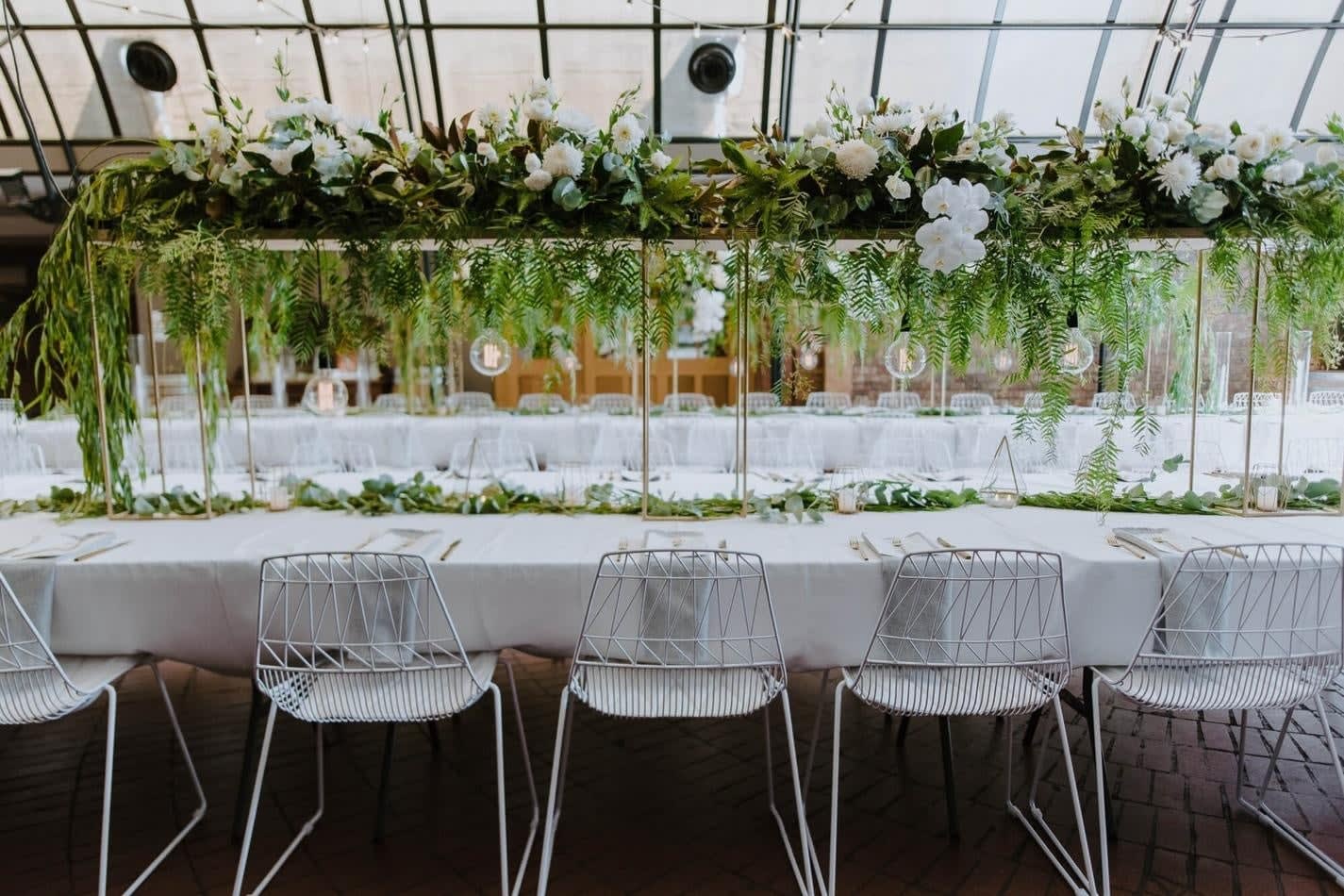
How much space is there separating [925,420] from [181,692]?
5230 mm

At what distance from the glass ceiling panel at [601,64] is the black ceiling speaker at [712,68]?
0.51 metres

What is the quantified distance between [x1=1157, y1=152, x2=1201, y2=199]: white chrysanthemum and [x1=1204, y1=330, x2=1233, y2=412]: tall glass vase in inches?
41.7

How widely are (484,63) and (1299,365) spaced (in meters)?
8.56

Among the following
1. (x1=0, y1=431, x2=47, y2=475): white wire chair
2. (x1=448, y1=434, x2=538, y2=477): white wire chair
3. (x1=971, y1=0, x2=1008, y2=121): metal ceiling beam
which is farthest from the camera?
(x1=971, y1=0, x2=1008, y2=121): metal ceiling beam

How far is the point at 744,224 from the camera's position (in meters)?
2.57

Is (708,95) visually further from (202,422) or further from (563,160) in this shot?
(202,422)

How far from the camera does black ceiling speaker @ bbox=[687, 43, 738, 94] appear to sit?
29.9ft

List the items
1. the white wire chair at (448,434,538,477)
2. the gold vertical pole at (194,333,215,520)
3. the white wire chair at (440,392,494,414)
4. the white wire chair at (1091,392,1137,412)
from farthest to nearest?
the white wire chair at (440,392,494,414)
the white wire chair at (448,434,538,477)
the gold vertical pole at (194,333,215,520)
the white wire chair at (1091,392,1137,412)

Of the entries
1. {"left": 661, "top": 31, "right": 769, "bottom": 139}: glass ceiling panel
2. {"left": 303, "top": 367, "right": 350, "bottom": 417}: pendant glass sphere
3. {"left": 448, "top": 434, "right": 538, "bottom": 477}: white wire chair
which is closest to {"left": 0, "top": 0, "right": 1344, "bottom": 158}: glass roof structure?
{"left": 661, "top": 31, "right": 769, "bottom": 139}: glass ceiling panel

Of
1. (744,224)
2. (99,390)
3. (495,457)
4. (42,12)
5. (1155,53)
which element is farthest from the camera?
(42,12)

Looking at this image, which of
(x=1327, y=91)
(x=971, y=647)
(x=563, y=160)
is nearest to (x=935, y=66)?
(x=1327, y=91)

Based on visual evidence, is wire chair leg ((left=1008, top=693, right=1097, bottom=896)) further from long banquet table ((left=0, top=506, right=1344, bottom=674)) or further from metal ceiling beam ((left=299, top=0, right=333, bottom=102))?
metal ceiling beam ((left=299, top=0, right=333, bottom=102))

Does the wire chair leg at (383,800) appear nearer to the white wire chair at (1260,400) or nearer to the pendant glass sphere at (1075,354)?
the pendant glass sphere at (1075,354)

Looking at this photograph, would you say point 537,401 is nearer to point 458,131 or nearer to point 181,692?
point 181,692
